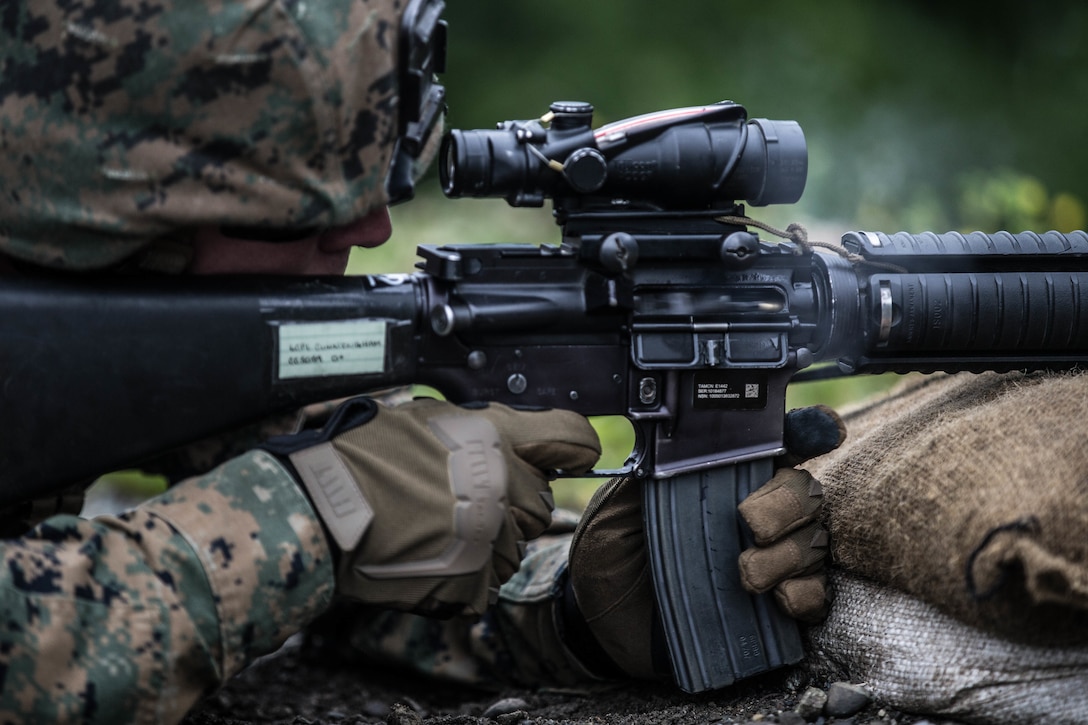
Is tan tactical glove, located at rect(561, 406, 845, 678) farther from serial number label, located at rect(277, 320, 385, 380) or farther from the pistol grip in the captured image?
serial number label, located at rect(277, 320, 385, 380)

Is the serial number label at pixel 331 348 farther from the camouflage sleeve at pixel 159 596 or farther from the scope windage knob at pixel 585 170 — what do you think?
the scope windage knob at pixel 585 170

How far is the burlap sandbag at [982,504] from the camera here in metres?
1.73

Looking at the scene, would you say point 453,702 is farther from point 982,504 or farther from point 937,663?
point 982,504

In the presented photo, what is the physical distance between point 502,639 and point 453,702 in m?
0.22

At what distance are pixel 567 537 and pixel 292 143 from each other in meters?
1.51

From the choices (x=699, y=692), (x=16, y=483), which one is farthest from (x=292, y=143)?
(x=699, y=692)

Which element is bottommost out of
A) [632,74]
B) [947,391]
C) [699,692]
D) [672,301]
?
[699,692]

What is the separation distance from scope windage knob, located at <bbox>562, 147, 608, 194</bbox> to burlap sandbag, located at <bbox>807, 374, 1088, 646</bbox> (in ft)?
2.60

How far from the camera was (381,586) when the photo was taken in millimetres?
1892

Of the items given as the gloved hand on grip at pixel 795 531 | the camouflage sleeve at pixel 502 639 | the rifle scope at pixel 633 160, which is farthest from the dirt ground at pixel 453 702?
the rifle scope at pixel 633 160

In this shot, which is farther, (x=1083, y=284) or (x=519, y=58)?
(x=519, y=58)

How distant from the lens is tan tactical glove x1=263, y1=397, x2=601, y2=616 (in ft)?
6.10

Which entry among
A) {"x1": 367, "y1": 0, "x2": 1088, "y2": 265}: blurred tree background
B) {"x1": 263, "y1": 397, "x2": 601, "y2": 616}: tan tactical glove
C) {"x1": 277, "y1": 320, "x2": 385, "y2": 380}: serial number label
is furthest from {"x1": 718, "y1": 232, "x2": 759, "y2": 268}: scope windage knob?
{"x1": 367, "y1": 0, "x2": 1088, "y2": 265}: blurred tree background

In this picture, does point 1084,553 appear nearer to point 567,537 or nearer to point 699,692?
point 699,692
